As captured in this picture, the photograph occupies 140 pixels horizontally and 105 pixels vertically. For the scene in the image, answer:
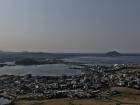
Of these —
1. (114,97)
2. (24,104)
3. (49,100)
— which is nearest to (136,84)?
(114,97)

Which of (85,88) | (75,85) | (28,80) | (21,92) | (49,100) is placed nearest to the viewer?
(49,100)

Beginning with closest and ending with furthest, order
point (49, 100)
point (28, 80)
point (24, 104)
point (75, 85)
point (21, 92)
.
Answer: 1. point (24, 104)
2. point (49, 100)
3. point (21, 92)
4. point (75, 85)
5. point (28, 80)

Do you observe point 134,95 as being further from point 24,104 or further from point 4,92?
point 4,92

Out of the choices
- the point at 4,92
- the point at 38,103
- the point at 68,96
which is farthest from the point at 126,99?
the point at 4,92

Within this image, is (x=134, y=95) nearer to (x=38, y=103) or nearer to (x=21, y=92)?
(x=38, y=103)

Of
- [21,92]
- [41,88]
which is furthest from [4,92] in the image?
[41,88]

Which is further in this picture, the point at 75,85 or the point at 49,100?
the point at 75,85

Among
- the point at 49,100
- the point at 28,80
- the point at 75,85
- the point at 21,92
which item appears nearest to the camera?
the point at 49,100

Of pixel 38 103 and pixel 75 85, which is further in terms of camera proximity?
pixel 75 85
